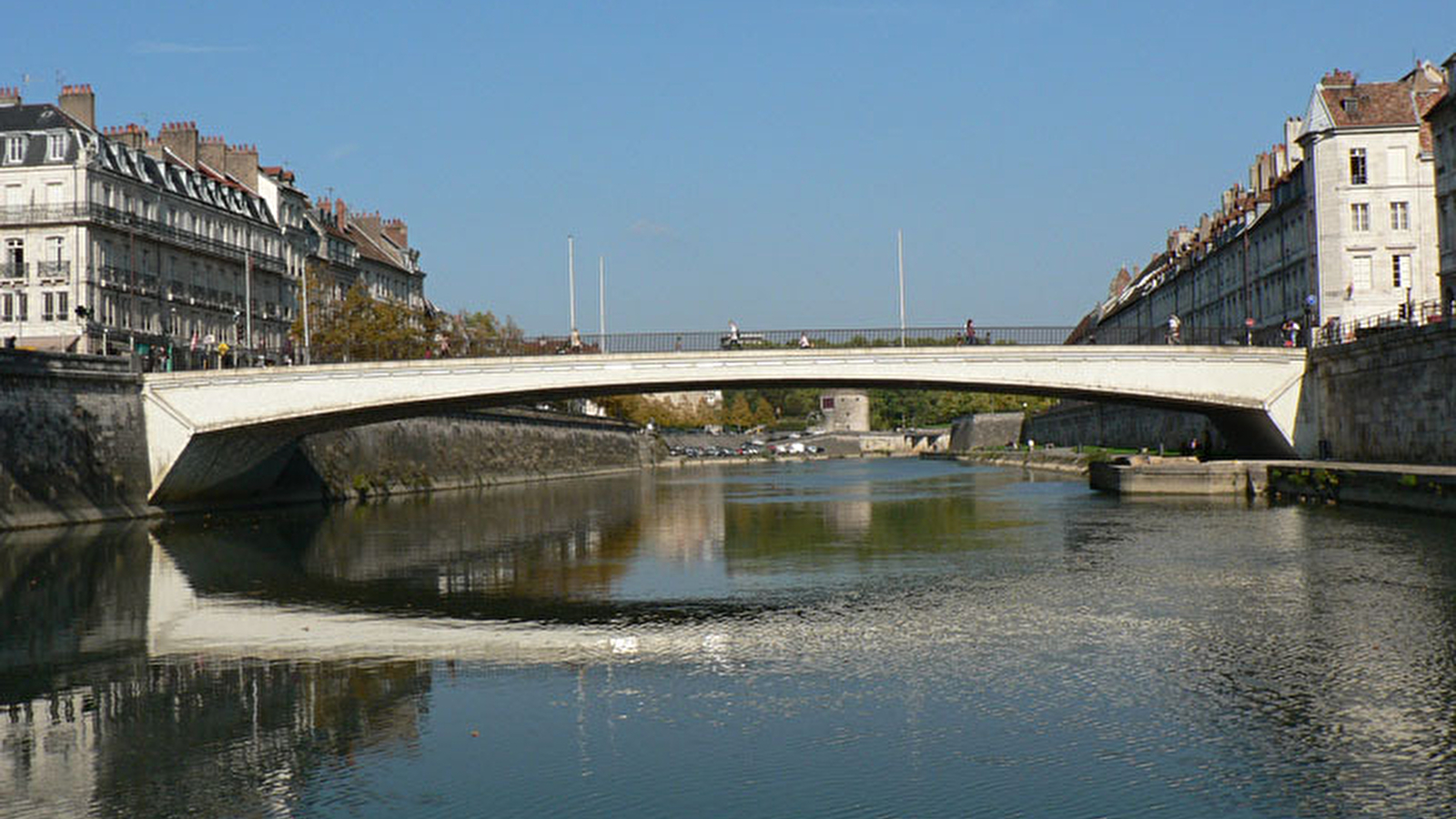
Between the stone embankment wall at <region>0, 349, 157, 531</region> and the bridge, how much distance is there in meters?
1.26

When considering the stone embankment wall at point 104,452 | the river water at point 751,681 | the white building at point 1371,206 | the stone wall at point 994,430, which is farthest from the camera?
the stone wall at point 994,430

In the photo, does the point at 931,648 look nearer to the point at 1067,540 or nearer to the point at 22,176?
the point at 1067,540

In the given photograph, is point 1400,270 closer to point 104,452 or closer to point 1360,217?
point 1360,217

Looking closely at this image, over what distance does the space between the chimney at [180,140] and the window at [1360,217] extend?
62147mm

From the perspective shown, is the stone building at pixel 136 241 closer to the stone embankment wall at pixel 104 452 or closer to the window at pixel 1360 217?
the stone embankment wall at pixel 104 452

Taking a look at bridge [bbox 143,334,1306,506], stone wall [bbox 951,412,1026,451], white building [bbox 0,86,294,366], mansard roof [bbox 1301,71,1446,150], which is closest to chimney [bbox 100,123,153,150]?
white building [bbox 0,86,294,366]

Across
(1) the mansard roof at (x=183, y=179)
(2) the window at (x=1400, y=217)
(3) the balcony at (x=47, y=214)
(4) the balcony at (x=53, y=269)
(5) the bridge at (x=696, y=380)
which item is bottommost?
(5) the bridge at (x=696, y=380)

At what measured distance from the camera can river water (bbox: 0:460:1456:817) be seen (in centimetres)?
1195

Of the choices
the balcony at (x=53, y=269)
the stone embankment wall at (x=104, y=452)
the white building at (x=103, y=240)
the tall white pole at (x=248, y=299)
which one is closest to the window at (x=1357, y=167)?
the stone embankment wall at (x=104, y=452)

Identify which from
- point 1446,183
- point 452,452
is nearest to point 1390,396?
point 1446,183

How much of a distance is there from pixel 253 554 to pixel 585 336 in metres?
19.0

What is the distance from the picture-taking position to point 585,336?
5225 centimetres

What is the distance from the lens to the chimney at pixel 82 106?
229ft

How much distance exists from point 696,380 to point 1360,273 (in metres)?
34.5
